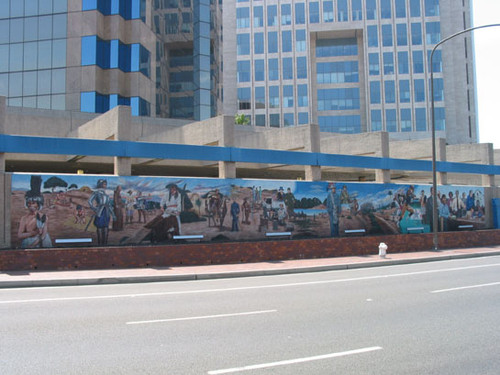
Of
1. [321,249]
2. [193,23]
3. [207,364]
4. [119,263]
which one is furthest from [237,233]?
[193,23]

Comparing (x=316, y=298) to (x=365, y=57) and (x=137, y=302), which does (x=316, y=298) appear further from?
(x=365, y=57)

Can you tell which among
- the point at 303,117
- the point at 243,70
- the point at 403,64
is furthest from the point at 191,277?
the point at 403,64

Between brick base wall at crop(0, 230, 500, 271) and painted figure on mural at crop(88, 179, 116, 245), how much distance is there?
61.8 inches

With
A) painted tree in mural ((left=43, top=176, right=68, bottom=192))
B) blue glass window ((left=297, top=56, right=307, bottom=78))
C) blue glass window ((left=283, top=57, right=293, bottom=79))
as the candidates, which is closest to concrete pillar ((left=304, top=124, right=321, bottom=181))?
painted tree in mural ((left=43, top=176, right=68, bottom=192))

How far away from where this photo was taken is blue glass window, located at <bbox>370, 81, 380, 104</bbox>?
71.5 m

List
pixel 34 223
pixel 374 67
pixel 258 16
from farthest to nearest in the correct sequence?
1. pixel 258 16
2. pixel 374 67
3. pixel 34 223

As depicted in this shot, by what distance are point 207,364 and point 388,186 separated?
20.3m

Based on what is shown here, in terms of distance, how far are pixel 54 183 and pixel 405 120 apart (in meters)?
62.9

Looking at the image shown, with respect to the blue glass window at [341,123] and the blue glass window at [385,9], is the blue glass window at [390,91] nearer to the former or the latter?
the blue glass window at [341,123]

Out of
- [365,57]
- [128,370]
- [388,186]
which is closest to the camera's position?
[128,370]

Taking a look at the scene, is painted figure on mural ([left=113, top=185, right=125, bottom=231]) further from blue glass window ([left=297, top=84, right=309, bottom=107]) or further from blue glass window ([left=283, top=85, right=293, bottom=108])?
blue glass window ([left=283, top=85, right=293, bottom=108])

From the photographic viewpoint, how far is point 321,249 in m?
19.9

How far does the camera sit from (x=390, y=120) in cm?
7100

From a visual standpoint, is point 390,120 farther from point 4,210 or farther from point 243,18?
point 4,210
